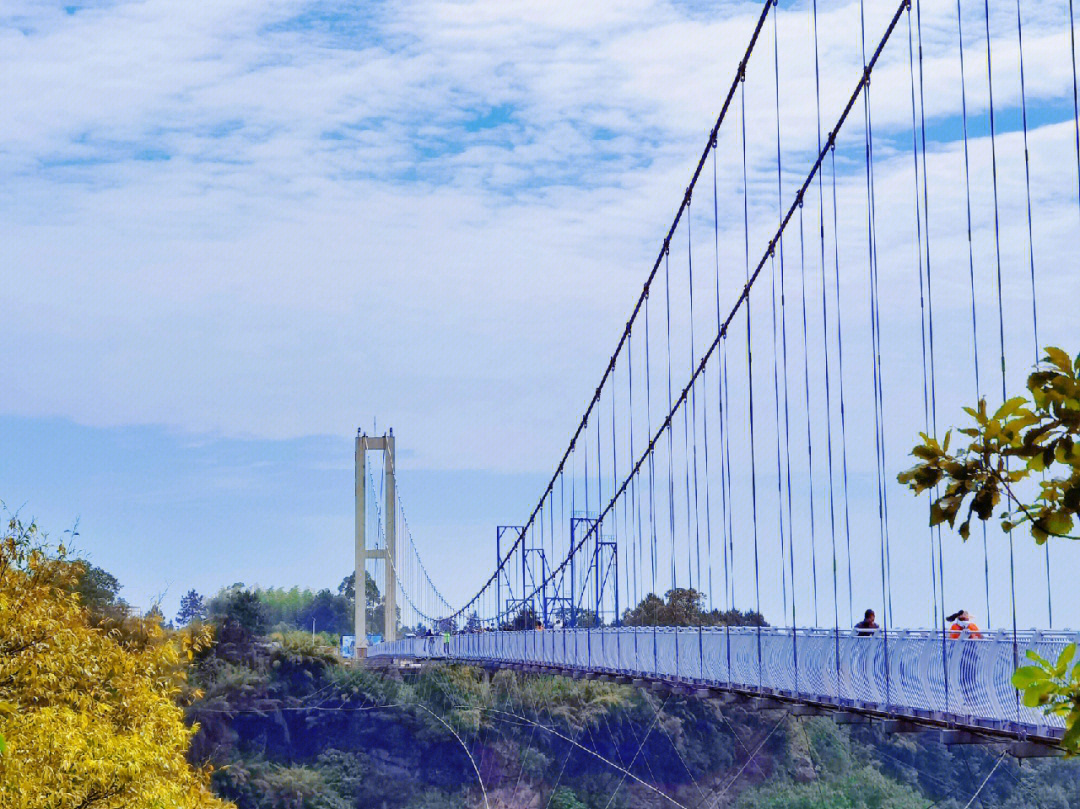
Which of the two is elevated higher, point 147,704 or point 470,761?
point 147,704

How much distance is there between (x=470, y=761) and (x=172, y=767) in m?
48.1

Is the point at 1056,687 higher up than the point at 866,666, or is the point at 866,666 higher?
the point at 1056,687

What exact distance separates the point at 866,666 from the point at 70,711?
778cm

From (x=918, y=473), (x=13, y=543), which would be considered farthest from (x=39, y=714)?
(x=918, y=473)

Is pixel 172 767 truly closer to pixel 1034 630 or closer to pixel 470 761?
pixel 1034 630

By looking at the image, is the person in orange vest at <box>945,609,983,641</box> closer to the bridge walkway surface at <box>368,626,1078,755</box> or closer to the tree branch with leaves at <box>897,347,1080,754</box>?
Result: the bridge walkway surface at <box>368,626,1078,755</box>

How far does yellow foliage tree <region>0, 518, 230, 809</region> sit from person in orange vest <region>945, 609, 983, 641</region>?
7.83 meters

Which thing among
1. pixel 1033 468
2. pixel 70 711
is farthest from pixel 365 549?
pixel 1033 468

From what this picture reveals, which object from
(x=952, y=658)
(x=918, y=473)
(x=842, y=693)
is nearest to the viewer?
(x=918, y=473)

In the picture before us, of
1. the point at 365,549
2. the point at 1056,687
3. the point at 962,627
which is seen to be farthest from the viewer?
the point at 365,549

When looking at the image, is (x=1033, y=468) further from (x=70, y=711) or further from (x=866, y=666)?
(x=70, y=711)

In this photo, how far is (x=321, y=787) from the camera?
6016cm

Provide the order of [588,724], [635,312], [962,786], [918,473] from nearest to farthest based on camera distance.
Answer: [918,473] < [635,312] < [962,786] < [588,724]

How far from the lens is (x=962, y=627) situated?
44.1ft
